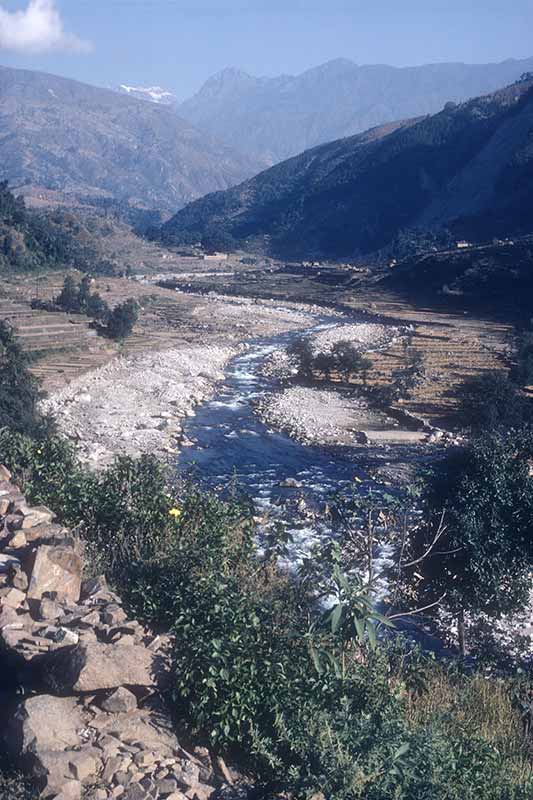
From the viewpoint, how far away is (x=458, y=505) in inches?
296

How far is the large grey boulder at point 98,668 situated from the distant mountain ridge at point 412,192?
6559 centimetres

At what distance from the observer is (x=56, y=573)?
516cm

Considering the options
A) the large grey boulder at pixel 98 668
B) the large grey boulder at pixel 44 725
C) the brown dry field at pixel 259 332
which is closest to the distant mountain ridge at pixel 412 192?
the brown dry field at pixel 259 332

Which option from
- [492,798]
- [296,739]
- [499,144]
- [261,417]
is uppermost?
[499,144]

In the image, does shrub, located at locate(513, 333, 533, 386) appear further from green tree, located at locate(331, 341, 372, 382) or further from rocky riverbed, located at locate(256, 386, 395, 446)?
rocky riverbed, located at locate(256, 386, 395, 446)

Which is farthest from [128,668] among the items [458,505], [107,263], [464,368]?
[107,263]

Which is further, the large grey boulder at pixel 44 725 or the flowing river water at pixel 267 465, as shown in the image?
the flowing river water at pixel 267 465

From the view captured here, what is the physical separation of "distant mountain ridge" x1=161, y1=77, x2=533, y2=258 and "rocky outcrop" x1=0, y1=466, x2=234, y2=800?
65.1 metres

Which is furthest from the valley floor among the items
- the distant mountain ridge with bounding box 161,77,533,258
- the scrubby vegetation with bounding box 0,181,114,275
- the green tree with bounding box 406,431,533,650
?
Result: the distant mountain ridge with bounding box 161,77,533,258

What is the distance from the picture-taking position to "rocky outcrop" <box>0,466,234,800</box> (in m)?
3.61

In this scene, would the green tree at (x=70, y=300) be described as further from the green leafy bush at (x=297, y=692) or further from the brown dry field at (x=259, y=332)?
the green leafy bush at (x=297, y=692)

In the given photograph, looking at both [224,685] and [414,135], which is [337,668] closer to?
[224,685]

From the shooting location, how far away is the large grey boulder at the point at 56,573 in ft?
16.6

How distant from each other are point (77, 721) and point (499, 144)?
91941mm
